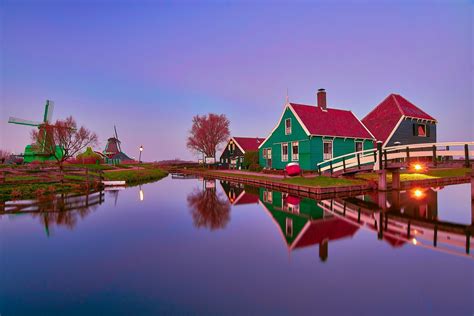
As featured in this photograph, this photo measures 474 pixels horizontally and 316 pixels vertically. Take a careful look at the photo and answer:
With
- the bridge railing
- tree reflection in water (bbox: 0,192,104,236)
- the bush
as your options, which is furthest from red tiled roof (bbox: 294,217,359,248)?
the bush

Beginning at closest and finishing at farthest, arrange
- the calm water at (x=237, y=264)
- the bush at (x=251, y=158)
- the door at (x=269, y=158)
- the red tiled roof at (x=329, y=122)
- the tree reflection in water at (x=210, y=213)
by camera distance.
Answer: the calm water at (x=237, y=264) < the tree reflection in water at (x=210, y=213) < the red tiled roof at (x=329, y=122) < the door at (x=269, y=158) < the bush at (x=251, y=158)

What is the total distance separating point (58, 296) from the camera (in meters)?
4.55

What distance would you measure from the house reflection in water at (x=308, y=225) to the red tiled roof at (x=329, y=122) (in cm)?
1409

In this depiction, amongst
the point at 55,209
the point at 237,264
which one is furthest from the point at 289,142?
the point at 237,264

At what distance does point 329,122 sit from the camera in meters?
27.6

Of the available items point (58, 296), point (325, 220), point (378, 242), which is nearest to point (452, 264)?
point (378, 242)

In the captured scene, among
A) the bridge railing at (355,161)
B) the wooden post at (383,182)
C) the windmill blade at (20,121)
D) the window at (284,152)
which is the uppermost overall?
the windmill blade at (20,121)

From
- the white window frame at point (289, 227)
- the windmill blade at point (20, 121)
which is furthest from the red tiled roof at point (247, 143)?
the windmill blade at point (20, 121)

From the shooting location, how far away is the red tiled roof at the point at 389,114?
95.8ft

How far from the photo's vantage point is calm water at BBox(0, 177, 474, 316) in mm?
4277

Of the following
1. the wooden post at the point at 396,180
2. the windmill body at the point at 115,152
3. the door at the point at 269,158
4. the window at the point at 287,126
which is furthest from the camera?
the windmill body at the point at 115,152

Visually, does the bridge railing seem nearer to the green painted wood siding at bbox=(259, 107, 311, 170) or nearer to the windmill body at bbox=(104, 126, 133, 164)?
the green painted wood siding at bbox=(259, 107, 311, 170)

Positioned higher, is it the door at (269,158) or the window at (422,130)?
the window at (422,130)

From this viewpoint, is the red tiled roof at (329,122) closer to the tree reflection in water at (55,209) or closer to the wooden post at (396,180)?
the wooden post at (396,180)
